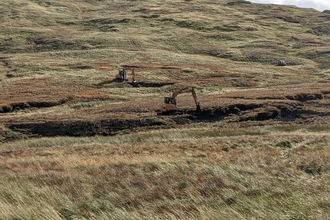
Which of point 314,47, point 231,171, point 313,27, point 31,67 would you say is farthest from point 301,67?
point 231,171

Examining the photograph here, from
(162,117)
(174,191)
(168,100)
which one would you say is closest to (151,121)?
(162,117)

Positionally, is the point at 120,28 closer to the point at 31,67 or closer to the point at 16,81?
the point at 31,67

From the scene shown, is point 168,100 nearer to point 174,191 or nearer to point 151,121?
point 151,121

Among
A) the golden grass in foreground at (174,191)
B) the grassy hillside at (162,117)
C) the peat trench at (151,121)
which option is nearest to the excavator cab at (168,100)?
the grassy hillside at (162,117)

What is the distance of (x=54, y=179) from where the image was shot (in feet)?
35.7

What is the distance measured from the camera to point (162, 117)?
123 feet

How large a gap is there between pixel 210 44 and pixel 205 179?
9895 centimetres

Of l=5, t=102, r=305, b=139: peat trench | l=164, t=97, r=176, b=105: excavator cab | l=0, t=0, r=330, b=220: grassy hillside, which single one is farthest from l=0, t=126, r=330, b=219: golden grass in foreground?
l=164, t=97, r=176, b=105: excavator cab

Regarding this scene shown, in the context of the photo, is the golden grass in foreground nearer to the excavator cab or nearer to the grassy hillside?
the grassy hillside

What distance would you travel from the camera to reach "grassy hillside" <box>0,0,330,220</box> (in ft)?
27.4

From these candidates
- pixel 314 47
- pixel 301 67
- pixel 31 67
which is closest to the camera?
pixel 31 67

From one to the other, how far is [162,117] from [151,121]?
5.37ft

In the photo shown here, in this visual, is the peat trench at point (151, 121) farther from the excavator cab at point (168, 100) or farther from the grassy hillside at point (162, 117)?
the excavator cab at point (168, 100)

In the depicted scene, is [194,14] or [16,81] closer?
[16,81]
